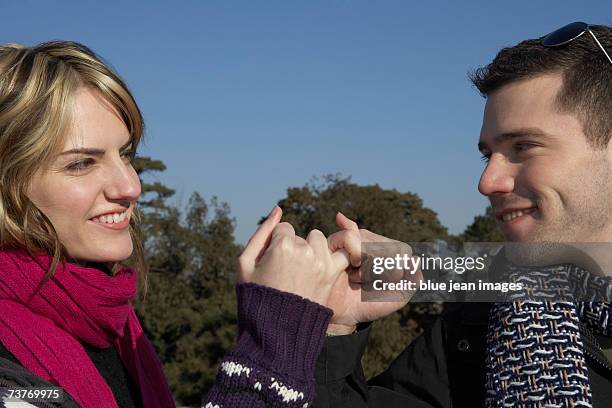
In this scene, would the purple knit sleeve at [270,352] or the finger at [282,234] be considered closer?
the purple knit sleeve at [270,352]

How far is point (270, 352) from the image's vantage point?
203 centimetres

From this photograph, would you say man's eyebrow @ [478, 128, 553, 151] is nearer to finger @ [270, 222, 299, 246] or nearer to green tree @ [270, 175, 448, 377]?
finger @ [270, 222, 299, 246]

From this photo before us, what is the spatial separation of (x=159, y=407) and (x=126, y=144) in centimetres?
121

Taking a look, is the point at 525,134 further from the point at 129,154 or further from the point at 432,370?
the point at 129,154

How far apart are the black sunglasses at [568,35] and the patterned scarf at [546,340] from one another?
94 cm

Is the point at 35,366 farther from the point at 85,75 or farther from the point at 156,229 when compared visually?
the point at 156,229

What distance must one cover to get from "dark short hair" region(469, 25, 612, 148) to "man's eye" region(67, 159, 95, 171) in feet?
5.73

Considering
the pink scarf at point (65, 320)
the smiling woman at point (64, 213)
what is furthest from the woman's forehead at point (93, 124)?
the pink scarf at point (65, 320)

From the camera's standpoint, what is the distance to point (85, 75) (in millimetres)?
2834

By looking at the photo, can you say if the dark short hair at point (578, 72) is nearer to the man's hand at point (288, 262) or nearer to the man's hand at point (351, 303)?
the man's hand at point (351, 303)

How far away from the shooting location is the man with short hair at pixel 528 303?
97.0 inches

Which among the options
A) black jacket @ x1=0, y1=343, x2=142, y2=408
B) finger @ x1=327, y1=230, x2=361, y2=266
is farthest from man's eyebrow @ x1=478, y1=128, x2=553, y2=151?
black jacket @ x1=0, y1=343, x2=142, y2=408

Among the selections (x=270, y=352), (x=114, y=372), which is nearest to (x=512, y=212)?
(x=270, y=352)

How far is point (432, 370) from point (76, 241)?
1.57 meters
